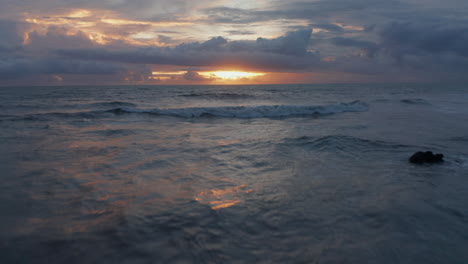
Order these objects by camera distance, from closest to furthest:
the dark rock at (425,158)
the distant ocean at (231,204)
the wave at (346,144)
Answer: the distant ocean at (231,204), the dark rock at (425,158), the wave at (346,144)

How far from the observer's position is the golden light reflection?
454 cm

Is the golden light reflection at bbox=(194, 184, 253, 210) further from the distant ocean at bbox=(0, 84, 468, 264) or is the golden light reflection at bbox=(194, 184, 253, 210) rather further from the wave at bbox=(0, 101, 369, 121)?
the wave at bbox=(0, 101, 369, 121)

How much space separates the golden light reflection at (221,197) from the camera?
4.54 m

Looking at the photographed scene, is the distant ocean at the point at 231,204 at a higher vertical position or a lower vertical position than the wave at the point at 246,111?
lower

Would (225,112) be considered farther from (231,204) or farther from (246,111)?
(231,204)

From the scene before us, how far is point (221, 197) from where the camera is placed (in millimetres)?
4828

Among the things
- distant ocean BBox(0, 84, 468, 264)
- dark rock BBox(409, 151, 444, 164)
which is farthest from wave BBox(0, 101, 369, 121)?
dark rock BBox(409, 151, 444, 164)

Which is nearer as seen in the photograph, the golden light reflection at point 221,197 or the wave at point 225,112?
the golden light reflection at point 221,197

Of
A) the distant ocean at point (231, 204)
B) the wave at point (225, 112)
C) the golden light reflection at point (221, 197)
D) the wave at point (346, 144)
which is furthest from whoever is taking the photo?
the wave at point (225, 112)

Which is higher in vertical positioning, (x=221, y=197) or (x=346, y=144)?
(x=346, y=144)

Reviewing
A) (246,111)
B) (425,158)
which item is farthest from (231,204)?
(246,111)

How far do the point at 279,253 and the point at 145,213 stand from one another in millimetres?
2078

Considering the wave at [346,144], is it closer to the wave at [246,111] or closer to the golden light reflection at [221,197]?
the golden light reflection at [221,197]

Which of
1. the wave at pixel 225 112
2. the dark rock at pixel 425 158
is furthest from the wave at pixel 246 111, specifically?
the dark rock at pixel 425 158
